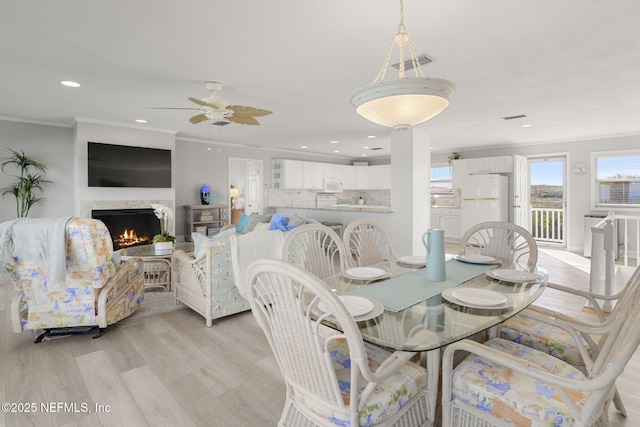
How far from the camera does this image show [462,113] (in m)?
4.63

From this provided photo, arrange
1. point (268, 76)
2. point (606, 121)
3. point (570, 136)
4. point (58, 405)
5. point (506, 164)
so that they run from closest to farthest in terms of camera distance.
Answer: point (58, 405) < point (268, 76) < point (606, 121) < point (570, 136) < point (506, 164)

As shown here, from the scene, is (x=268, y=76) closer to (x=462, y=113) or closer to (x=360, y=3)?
(x=360, y=3)

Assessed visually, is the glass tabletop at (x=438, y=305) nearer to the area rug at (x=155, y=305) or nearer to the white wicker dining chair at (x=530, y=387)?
the white wicker dining chair at (x=530, y=387)

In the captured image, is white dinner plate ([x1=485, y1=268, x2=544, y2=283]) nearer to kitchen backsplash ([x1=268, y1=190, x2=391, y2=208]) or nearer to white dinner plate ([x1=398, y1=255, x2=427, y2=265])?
white dinner plate ([x1=398, y1=255, x2=427, y2=265])

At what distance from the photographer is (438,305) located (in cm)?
150

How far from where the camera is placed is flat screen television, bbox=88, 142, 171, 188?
17.1 feet

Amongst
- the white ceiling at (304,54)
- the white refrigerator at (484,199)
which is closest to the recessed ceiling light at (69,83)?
the white ceiling at (304,54)

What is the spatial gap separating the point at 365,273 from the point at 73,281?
2340mm

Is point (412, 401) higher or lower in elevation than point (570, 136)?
lower

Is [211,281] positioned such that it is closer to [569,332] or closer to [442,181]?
[569,332]

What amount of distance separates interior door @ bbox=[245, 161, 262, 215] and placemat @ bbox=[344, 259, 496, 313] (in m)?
6.54

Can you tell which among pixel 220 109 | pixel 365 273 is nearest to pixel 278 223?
pixel 220 109

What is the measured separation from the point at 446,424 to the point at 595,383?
0.61m

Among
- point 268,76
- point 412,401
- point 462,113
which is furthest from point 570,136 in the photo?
point 412,401
